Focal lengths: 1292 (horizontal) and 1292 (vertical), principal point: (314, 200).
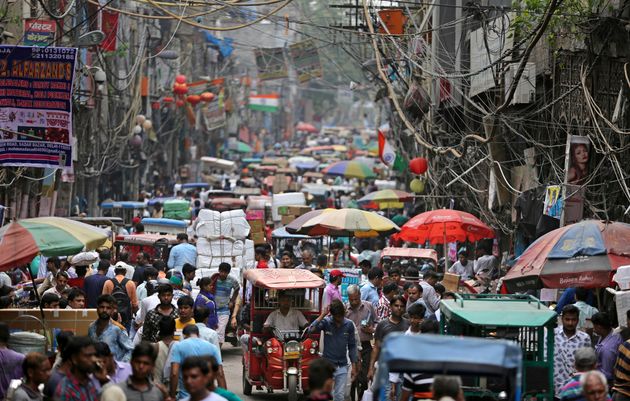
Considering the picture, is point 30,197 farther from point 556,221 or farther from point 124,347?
point 124,347

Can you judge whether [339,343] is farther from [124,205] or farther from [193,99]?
[193,99]

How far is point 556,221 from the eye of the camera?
19.6 metres

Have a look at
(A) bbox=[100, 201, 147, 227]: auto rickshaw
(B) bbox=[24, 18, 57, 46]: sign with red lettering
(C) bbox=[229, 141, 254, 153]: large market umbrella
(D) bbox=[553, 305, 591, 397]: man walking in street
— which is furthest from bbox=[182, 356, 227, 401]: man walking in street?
(C) bbox=[229, 141, 254, 153]: large market umbrella

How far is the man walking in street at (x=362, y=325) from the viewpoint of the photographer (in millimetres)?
14141

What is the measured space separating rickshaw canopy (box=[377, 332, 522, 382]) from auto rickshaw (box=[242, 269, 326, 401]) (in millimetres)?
6229

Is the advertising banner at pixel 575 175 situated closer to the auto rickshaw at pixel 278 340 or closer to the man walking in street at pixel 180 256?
the auto rickshaw at pixel 278 340

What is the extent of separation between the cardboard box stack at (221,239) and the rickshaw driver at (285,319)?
8.51m

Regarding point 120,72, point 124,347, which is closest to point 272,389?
point 124,347

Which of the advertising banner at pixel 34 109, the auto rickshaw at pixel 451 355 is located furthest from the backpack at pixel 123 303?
the auto rickshaw at pixel 451 355

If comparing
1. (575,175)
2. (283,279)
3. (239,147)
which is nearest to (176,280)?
(283,279)

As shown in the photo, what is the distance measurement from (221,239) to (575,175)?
24.9ft

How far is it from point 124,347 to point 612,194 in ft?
28.1

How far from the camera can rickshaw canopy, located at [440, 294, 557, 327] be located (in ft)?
34.7

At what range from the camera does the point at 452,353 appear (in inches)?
303
